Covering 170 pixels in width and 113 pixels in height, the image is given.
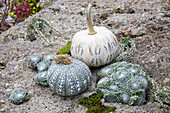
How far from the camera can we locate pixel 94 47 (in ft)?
9.02

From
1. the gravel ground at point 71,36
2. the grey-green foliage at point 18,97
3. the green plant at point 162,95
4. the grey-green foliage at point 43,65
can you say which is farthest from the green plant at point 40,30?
the green plant at point 162,95

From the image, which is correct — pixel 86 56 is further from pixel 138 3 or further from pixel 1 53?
pixel 138 3

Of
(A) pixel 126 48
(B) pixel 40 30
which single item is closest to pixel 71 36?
(B) pixel 40 30

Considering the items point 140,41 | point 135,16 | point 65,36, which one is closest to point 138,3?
point 135,16

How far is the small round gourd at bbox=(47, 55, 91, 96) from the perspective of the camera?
7.90 feet

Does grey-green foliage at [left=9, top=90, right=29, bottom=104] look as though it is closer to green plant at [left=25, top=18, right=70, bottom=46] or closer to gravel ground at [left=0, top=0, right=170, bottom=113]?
gravel ground at [left=0, top=0, right=170, bottom=113]

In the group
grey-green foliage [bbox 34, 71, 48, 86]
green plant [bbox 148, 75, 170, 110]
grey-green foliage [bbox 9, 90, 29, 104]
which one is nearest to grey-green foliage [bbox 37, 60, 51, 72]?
grey-green foliage [bbox 34, 71, 48, 86]

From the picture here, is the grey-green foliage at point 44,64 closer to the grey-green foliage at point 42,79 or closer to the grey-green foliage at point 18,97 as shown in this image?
the grey-green foliage at point 42,79

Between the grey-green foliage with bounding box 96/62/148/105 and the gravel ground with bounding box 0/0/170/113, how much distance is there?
9 centimetres

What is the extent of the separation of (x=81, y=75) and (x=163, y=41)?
1.70 metres

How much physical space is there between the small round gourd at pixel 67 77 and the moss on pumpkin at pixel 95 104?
14 cm

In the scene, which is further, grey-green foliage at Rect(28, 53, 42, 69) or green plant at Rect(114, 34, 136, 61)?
green plant at Rect(114, 34, 136, 61)

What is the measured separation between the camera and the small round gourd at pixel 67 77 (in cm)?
241

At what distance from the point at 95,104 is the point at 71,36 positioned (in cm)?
185
